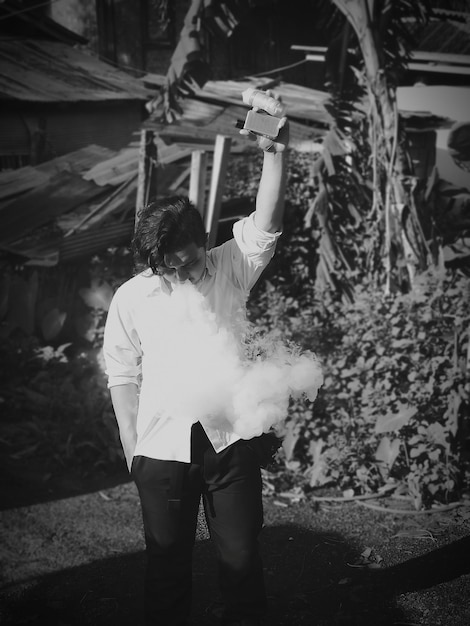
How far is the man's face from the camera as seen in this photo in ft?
8.01

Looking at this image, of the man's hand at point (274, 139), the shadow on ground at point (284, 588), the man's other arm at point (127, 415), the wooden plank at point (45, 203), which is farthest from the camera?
the wooden plank at point (45, 203)

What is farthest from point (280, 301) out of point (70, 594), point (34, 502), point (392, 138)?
point (70, 594)

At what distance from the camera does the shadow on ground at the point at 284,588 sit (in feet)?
10.9

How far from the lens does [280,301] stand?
570 centimetres

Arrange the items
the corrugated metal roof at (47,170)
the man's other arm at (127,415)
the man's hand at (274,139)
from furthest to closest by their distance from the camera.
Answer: the corrugated metal roof at (47,170) < the man's other arm at (127,415) < the man's hand at (274,139)

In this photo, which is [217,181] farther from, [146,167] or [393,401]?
[393,401]

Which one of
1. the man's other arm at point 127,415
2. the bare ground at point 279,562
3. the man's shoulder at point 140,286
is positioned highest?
the man's shoulder at point 140,286

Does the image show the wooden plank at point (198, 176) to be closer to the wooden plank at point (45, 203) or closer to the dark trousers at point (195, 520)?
the wooden plank at point (45, 203)

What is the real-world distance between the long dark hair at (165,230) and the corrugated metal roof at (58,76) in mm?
5232

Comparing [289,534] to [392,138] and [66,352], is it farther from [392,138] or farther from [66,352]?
[392,138]

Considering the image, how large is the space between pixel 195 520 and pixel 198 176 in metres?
4.00

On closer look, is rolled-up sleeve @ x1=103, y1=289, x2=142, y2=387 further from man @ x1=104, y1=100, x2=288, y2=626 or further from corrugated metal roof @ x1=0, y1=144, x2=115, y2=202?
corrugated metal roof @ x1=0, y1=144, x2=115, y2=202

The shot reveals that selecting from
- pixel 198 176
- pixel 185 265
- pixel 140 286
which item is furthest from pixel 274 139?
pixel 198 176

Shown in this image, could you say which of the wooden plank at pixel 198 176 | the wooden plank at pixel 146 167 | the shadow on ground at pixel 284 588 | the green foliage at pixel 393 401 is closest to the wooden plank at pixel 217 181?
the wooden plank at pixel 198 176
